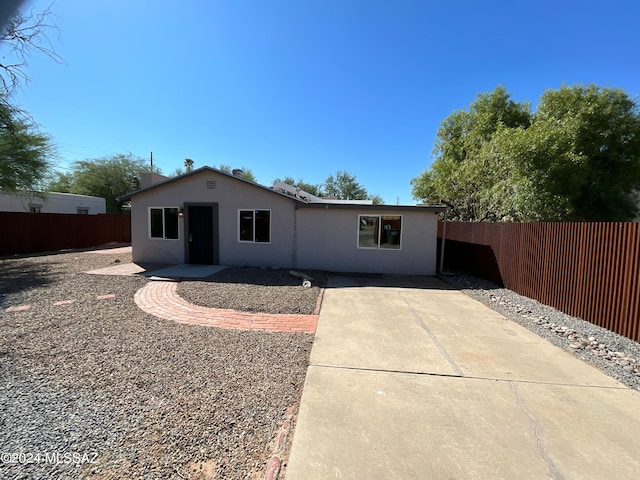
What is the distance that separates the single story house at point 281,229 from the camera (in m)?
9.50

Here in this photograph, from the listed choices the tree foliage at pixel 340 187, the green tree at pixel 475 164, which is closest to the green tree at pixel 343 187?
the tree foliage at pixel 340 187

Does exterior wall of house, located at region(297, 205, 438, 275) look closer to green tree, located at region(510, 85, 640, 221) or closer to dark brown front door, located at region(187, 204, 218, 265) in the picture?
dark brown front door, located at region(187, 204, 218, 265)

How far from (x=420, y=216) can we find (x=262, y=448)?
8.58m

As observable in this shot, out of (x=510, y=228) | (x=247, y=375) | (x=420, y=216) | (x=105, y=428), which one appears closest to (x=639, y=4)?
(x=510, y=228)

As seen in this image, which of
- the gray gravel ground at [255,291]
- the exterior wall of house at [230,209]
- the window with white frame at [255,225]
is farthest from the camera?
the window with white frame at [255,225]

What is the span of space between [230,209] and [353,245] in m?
4.59

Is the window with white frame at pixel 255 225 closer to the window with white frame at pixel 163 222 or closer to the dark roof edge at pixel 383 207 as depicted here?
the dark roof edge at pixel 383 207

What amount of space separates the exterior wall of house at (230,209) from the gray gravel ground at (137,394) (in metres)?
5.11

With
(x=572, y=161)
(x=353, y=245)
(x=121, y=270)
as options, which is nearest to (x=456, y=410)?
(x=353, y=245)

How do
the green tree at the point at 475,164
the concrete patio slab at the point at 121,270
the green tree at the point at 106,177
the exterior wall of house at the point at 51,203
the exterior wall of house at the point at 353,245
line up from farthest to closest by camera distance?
the green tree at the point at 106,177
the exterior wall of house at the point at 51,203
the green tree at the point at 475,164
the exterior wall of house at the point at 353,245
the concrete patio slab at the point at 121,270

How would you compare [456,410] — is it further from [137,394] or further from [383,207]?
[383,207]

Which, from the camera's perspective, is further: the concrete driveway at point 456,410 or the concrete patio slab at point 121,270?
the concrete patio slab at point 121,270

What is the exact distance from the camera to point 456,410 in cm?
262

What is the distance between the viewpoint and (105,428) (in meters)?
2.24
